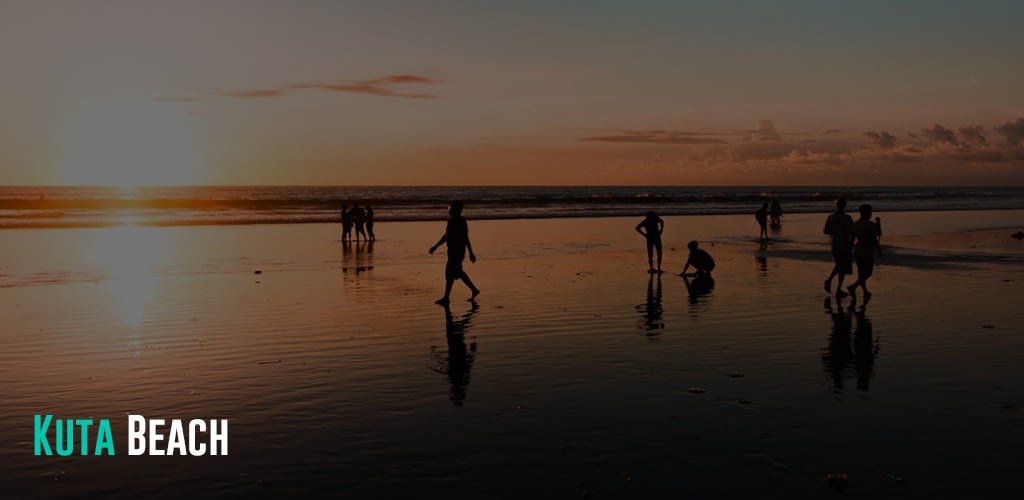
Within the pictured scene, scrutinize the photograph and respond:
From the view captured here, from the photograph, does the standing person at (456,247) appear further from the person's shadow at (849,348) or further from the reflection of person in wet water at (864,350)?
the reflection of person in wet water at (864,350)

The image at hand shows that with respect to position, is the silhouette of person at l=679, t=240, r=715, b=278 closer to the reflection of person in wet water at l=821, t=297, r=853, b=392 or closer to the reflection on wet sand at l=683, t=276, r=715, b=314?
the reflection on wet sand at l=683, t=276, r=715, b=314

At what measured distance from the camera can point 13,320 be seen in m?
14.3

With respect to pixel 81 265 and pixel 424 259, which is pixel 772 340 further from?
pixel 81 265

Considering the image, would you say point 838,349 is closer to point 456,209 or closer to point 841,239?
point 841,239

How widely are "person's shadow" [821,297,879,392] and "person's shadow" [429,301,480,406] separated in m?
4.08

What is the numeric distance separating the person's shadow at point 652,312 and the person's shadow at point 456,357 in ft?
9.29

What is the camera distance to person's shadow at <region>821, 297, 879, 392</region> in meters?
9.66

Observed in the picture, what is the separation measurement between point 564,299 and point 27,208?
65.1 metres

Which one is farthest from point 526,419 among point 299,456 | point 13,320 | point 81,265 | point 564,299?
point 81,265

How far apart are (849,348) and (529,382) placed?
15.8ft

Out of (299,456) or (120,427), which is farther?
(120,427)

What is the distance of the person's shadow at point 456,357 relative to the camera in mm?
9203

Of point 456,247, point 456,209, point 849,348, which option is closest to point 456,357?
point 849,348

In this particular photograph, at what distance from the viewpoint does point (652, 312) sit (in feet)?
48.6
